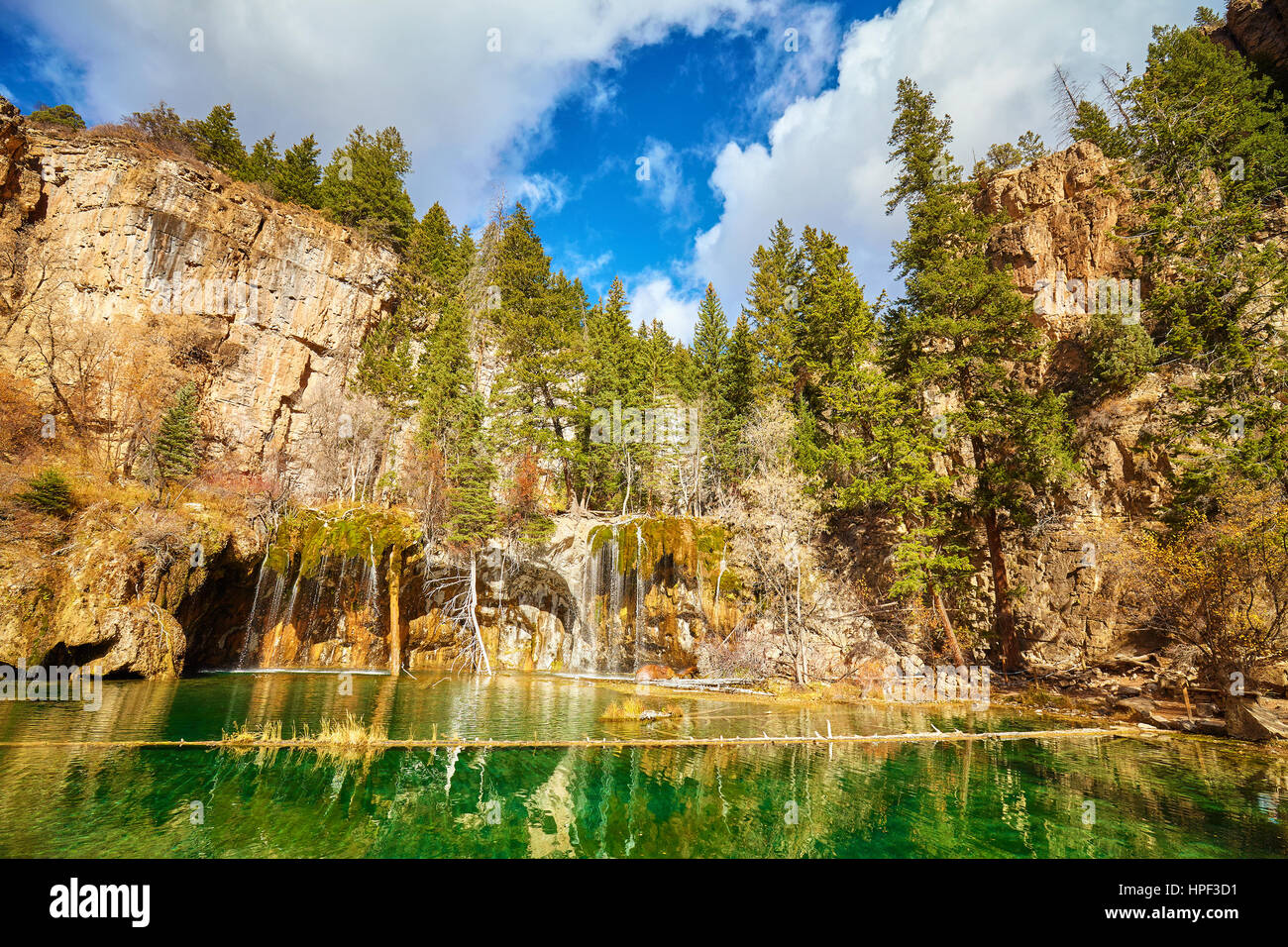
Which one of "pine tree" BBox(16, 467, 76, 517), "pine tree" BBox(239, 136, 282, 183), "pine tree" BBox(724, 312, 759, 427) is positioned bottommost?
"pine tree" BBox(16, 467, 76, 517)

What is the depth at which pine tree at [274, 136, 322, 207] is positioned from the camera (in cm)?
4800

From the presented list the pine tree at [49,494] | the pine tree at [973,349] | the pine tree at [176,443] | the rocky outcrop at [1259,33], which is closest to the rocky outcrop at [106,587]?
the pine tree at [49,494]

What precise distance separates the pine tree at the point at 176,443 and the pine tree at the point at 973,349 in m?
42.1

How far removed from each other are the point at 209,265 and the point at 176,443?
17.9 m

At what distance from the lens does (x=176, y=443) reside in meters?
31.9

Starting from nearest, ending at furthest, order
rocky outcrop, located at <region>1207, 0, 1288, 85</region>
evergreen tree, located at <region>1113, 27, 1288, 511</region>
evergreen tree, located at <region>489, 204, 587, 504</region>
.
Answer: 1. evergreen tree, located at <region>1113, 27, 1288, 511</region>
2. rocky outcrop, located at <region>1207, 0, 1288, 85</region>
3. evergreen tree, located at <region>489, 204, 587, 504</region>

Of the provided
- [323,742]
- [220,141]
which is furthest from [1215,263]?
[220,141]

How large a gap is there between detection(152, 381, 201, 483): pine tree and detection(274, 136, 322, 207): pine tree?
83.0 feet

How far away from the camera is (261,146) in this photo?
161 ft

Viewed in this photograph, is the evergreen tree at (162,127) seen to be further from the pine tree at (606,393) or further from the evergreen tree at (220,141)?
the pine tree at (606,393)

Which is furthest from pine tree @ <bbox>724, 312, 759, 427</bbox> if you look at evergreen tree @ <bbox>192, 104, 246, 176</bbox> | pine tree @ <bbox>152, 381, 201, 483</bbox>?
evergreen tree @ <bbox>192, 104, 246, 176</bbox>

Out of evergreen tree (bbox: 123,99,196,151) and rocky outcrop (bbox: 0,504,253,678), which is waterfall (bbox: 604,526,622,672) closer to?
rocky outcrop (bbox: 0,504,253,678)
